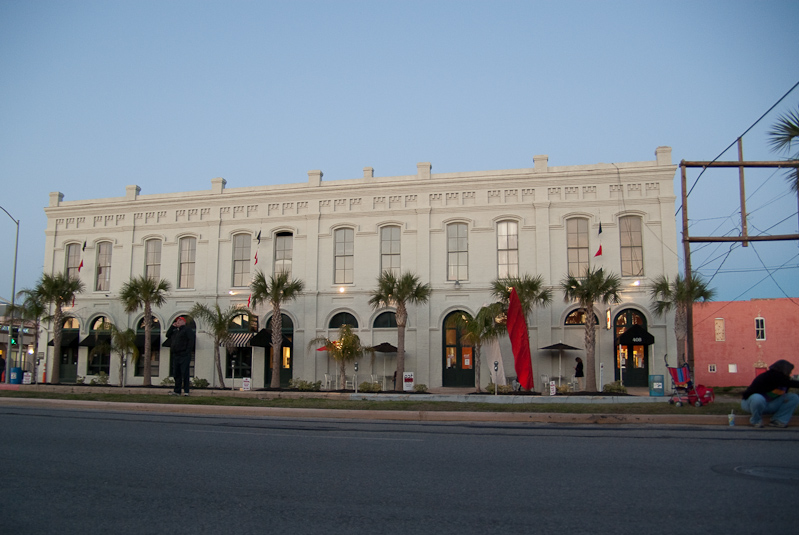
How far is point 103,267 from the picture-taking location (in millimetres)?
36312

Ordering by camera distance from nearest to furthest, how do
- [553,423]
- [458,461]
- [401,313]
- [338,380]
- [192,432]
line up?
[458,461] → [192,432] → [553,423] → [401,313] → [338,380]

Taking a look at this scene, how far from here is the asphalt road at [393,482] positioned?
4.78 m

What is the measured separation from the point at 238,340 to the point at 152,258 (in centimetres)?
823

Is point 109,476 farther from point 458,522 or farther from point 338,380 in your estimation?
point 338,380

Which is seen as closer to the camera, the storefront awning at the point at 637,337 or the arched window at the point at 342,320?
the storefront awning at the point at 637,337

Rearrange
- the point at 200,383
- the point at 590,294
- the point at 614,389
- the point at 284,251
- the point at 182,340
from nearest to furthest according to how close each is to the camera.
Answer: the point at 182,340 < the point at 614,389 < the point at 590,294 < the point at 200,383 < the point at 284,251

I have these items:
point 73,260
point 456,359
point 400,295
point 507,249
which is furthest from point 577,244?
point 73,260

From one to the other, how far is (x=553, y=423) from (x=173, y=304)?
2642cm

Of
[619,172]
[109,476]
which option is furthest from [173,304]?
[109,476]

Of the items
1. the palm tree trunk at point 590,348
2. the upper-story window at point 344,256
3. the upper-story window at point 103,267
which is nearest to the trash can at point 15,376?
the upper-story window at point 103,267

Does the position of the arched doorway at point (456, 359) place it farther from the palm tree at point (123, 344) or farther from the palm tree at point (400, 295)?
the palm tree at point (123, 344)

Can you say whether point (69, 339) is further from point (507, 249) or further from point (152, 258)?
point (507, 249)

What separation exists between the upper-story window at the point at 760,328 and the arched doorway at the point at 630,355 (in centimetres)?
1727

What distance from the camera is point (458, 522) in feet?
15.6
